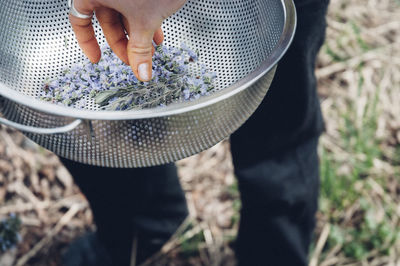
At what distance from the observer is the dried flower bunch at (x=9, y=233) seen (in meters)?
1.30

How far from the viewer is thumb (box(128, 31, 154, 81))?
2.30ft

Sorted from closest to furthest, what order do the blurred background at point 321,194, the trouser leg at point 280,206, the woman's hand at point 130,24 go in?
the woman's hand at point 130,24, the trouser leg at point 280,206, the blurred background at point 321,194

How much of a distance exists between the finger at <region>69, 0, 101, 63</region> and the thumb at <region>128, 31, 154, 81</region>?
9 centimetres

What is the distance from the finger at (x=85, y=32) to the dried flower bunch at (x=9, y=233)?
2.38ft

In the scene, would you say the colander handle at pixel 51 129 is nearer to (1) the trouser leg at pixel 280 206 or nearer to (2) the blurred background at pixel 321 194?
(1) the trouser leg at pixel 280 206

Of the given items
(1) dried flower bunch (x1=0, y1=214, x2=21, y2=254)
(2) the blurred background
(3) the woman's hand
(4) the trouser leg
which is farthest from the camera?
(2) the blurred background

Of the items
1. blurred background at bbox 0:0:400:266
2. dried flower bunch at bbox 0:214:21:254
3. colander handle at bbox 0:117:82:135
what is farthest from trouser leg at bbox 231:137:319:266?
dried flower bunch at bbox 0:214:21:254

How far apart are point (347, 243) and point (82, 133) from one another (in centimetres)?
108

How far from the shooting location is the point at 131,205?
1.36 meters

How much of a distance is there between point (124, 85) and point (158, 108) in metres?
0.25

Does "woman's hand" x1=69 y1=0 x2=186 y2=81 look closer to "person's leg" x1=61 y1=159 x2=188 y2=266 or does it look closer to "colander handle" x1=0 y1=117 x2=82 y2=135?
"colander handle" x1=0 y1=117 x2=82 y2=135

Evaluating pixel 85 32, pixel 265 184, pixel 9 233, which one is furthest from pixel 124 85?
pixel 9 233

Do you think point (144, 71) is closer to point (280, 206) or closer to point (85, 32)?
point (85, 32)

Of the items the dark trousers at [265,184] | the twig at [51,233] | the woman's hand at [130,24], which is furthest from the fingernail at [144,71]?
the twig at [51,233]
